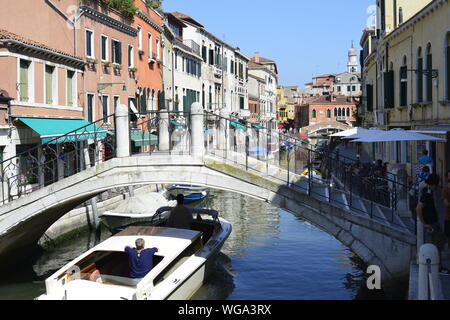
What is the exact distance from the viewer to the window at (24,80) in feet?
57.3

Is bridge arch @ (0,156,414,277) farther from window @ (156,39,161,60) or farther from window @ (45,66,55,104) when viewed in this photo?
window @ (156,39,161,60)

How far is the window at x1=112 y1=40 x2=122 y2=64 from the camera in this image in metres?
24.2

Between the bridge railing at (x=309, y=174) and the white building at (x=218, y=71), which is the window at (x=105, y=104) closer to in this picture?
the bridge railing at (x=309, y=174)

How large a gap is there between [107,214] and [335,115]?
7309 cm

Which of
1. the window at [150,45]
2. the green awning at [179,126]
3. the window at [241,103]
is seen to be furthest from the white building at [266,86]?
the green awning at [179,126]

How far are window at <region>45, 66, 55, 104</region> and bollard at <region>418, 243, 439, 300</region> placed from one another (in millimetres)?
14573

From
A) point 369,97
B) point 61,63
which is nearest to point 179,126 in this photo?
point 61,63

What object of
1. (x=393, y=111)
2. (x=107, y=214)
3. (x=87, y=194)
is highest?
(x=393, y=111)

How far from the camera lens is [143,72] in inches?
1103

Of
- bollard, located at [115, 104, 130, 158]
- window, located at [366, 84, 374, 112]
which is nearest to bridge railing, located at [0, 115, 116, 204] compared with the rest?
bollard, located at [115, 104, 130, 158]

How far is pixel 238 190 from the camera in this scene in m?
11.5
